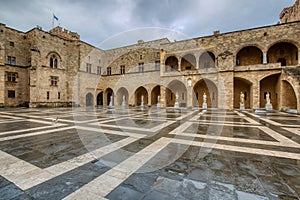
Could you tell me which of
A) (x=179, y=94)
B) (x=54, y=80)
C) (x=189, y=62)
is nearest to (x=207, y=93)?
(x=179, y=94)

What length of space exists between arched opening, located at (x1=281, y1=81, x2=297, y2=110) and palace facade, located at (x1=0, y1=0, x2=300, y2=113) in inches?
4.1

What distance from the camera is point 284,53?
18.8 metres

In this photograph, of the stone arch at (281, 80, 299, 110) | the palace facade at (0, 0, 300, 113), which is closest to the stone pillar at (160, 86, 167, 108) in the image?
the palace facade at (0, 0, 300, 113)

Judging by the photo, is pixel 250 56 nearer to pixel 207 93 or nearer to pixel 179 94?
pixel 207 93

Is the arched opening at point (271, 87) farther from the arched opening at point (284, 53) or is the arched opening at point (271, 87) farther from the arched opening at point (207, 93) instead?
the arched opening at point (207, 93)

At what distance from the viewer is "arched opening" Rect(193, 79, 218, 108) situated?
2173 cm

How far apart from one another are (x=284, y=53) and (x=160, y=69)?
52.3 ft

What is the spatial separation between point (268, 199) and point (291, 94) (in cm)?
1934

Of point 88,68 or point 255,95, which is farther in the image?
point 88,68

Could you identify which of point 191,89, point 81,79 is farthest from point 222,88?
point 81,79

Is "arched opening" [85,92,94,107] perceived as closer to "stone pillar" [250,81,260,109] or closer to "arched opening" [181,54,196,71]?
"arched opening" [181,54,196,71]

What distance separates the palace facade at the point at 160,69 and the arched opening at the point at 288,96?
0.10m

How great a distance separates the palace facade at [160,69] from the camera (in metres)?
16.8

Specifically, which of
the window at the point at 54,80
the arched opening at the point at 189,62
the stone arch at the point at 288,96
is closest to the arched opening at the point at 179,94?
the arched opening at the point at 189,62
